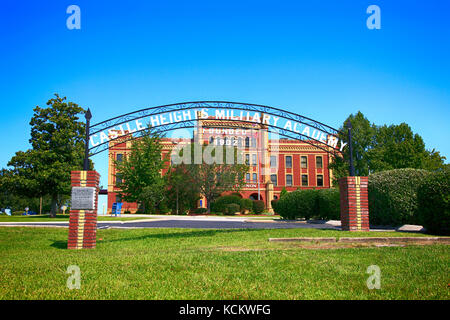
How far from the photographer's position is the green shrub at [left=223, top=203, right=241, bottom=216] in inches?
1538

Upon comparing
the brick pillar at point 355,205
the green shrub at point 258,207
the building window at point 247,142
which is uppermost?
the building window at point 247,142

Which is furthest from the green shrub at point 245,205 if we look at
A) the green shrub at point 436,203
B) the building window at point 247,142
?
the green shrub at point 436,203

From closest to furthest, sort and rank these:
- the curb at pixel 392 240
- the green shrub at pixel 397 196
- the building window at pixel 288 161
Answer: the curb at pixel 392 240 < the green shrub at pixel 397 196 < the building window at pixel 288 161

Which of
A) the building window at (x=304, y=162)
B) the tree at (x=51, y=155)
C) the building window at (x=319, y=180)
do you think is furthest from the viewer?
the building window at (x=319, y=180)

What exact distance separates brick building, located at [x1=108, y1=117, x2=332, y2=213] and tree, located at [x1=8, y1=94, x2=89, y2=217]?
68.8 feet

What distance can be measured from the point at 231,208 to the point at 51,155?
21.5 metres

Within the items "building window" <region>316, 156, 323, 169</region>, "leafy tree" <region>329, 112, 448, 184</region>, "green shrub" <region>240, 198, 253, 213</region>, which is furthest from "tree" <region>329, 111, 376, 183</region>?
"building window" <region>316, 156, 323, 169</region>

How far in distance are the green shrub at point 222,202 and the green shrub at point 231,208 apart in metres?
0.68

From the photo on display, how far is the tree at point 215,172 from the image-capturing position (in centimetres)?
3956

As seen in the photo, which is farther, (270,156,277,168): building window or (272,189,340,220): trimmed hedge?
(270,156,277,168): building window

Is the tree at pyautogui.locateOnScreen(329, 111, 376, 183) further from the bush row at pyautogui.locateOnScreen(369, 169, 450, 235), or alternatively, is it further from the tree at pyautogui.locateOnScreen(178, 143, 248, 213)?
the bush row at pyautogui.locateOnScreen(369, 169, 450, 235)

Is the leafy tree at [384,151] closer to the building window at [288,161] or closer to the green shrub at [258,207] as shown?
the green shrub at [258,207]

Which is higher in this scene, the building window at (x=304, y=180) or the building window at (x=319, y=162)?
the building window at (x=319, y=162)
